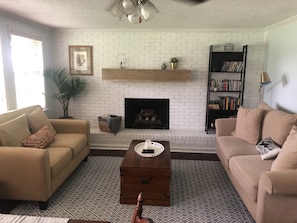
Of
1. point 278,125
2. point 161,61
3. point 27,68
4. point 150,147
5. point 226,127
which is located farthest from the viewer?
point 161,61

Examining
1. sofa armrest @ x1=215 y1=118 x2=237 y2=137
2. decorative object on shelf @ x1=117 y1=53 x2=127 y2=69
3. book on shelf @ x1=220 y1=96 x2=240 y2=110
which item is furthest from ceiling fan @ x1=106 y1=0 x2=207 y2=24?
book on shelf @ x1=220 y1=96 x2=240 y2=110

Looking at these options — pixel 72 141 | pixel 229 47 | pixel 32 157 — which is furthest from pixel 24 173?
pixel 229 47

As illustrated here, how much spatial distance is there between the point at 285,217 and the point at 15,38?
4075 millimetres

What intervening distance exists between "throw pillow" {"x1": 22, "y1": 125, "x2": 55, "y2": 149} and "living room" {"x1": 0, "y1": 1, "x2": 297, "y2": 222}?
143 centimetres

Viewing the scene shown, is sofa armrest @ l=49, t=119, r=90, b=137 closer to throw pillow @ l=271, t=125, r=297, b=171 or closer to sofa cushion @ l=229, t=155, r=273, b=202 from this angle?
sofa cushion @ l=229, t=155, r=273, b=202

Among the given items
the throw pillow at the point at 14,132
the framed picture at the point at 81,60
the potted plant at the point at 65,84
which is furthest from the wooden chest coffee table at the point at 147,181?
the framed picture at the point at 81,60

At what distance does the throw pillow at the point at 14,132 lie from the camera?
2600 mm

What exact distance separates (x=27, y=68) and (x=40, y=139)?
172cm

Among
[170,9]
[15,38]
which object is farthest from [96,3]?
[15,38]

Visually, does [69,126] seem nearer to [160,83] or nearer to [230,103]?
[160,83]

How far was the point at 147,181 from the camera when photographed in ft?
8.59

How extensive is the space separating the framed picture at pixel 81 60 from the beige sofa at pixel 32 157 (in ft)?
5.22

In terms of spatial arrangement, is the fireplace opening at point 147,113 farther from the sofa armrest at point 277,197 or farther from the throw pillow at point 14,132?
the sofa armrest at point 277,197

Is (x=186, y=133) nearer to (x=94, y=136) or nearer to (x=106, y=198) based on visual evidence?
(x=94, y=136)
